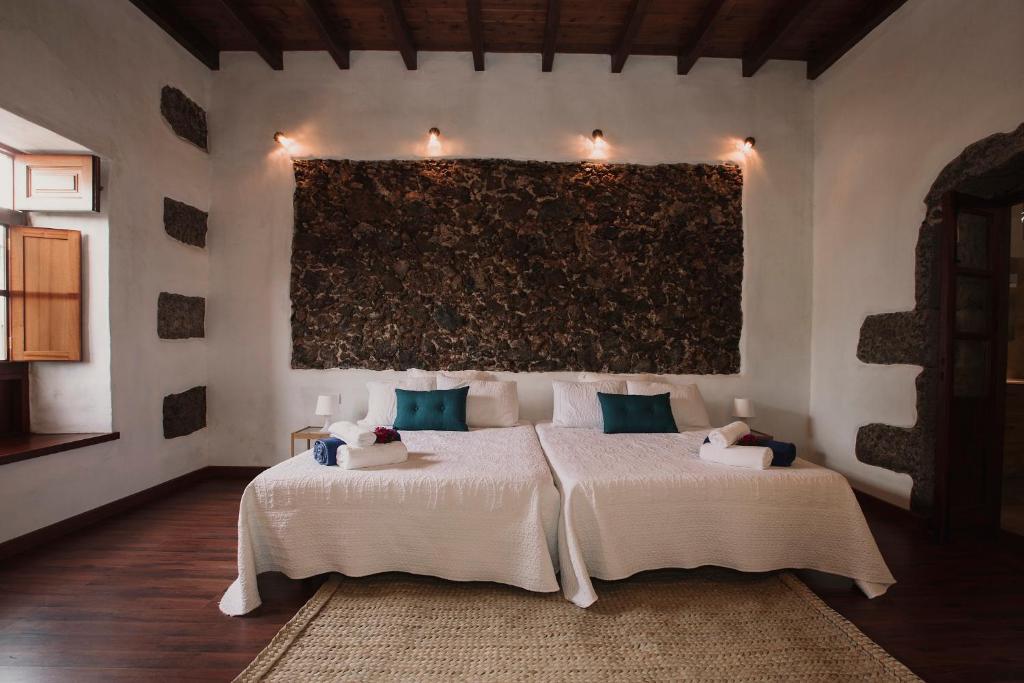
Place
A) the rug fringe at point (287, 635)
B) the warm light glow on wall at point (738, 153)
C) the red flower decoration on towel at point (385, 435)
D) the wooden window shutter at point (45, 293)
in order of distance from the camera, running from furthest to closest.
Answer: the warm light glow on wall at point (738, 153) → the wooden window shutter at point (45, 293) → the red flower decoration on towel at point (385, 435) → the rug fringe at point (287, 635)

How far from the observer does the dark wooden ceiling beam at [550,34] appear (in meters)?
3.19

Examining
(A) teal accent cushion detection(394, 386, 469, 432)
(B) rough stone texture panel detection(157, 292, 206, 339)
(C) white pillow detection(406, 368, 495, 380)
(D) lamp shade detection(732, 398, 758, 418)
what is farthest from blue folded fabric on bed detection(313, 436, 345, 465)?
(D) lamp shade detection(732, 398, 758, 418)

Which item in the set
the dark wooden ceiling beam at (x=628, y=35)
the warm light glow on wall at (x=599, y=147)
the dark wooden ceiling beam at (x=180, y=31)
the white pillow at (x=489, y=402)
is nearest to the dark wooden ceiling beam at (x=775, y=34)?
the dark wooden ceiling beam at (x=628, y=35)

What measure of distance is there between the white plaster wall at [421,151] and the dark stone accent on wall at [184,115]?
121 mm

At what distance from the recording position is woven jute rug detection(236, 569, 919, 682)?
1.58m

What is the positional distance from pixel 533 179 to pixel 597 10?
1241 millimetres

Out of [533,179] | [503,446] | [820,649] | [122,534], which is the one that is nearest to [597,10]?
[533,179]

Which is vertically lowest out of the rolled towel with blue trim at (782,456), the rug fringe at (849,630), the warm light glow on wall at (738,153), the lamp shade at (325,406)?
the rug fringe at (849,630)

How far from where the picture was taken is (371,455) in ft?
7.44

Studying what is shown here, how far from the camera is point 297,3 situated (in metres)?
3.22

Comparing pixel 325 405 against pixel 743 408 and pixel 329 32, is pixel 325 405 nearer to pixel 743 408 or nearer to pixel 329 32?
pixel 329 32

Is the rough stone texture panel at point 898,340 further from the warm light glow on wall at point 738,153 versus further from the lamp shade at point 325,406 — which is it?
the lamp shade at point 325,406

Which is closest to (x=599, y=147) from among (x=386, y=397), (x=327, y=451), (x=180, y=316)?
(x=386, y=397)

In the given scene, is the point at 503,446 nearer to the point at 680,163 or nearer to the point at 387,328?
the point at 387,328
